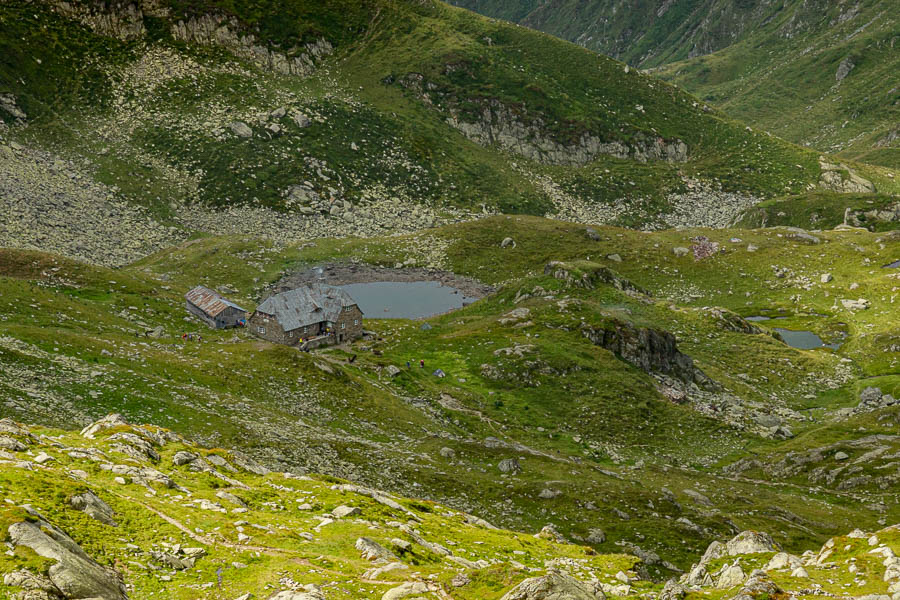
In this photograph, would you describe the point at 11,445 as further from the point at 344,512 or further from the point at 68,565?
the point at 344,512

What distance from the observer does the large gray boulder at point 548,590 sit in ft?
76.1

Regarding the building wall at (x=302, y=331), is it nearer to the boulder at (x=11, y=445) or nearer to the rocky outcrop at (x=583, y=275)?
the rocky outcrop at (x=583, y=275)

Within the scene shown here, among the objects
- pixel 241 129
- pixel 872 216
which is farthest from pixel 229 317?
pixel 872 216

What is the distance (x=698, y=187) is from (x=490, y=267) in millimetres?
89129

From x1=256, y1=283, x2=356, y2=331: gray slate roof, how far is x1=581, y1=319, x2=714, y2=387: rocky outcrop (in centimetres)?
3087

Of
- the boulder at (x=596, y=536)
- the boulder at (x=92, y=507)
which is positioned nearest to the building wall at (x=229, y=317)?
the boulder at (x=596, y=536)

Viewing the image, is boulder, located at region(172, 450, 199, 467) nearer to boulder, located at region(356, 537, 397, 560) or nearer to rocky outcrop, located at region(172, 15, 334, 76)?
boulder, located at region(356, 537, 397, 560)

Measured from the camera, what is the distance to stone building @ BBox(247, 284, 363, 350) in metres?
84.7

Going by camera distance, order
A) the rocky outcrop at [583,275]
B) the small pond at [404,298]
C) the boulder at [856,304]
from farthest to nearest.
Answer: the boulder at [856,304]
the small pond at [404,298]
the rocky outcrop at [583,275]

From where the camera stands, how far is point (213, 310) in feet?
285

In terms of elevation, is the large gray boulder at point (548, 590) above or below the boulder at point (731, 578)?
above

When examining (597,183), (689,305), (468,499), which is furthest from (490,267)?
(468,499)

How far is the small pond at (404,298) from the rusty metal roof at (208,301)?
28172 millimetres

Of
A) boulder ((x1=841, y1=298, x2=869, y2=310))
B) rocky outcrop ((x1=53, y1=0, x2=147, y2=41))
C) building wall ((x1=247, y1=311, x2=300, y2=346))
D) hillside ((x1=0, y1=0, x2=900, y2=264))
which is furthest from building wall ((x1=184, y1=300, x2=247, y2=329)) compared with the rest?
rocky outcrop ((x1=53, y1=0, x2=147, y2=41))
